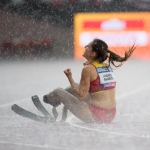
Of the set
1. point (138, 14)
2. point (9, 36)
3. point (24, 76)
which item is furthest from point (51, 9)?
point (24, 76)

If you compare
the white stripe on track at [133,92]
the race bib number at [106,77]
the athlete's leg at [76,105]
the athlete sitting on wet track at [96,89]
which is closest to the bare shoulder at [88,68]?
the athlete sitting on wet track at [96,89]

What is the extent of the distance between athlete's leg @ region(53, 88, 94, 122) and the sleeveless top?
0.17 metres

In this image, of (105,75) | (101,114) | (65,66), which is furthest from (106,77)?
(65,66)

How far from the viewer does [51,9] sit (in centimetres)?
3145

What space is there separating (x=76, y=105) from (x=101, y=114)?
0.86 feet

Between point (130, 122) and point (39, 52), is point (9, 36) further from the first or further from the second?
point (130, 122)

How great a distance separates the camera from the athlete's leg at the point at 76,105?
7.65 m

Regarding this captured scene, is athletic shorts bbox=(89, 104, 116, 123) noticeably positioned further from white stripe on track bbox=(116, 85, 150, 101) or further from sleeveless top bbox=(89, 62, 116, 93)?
white stripe on track bbox=(116, 85, 150, 101)

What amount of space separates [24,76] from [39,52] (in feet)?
35.3

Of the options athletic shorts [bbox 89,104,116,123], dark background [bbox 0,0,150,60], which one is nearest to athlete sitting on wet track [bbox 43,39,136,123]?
athletic shorts [bbox 89,104,116,123]

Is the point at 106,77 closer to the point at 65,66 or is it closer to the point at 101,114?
the point at 101,114

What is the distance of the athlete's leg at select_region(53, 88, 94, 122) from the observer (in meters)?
7.65

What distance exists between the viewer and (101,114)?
767 cm

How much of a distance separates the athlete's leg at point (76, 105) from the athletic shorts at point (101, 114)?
0.04 m
